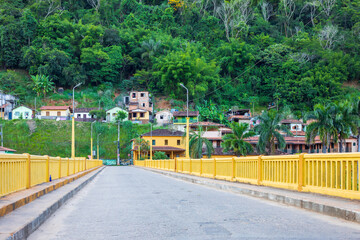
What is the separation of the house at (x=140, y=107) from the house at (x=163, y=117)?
228cm

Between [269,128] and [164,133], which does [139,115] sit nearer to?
[164,133]

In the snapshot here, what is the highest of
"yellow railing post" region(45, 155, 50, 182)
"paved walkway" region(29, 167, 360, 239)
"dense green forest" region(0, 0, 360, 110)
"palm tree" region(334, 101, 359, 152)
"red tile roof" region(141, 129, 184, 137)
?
"dense green forest" region(0, 0, 360, 110)

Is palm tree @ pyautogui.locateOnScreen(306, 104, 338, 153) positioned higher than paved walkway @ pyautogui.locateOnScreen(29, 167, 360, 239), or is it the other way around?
palm tree @ pyautogui.locateOnScreen(306, 104, 338, 153)

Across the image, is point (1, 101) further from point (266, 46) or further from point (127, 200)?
point (127, 200)

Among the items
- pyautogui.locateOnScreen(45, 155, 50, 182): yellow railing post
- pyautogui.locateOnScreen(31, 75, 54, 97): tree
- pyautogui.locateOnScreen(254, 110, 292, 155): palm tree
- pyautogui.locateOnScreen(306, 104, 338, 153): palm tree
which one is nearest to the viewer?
pyautogui.locateOnScreen(45, 155, 50, 182): yellow railing post

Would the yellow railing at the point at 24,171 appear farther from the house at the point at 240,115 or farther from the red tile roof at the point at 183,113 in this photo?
the house at the point at 240,115

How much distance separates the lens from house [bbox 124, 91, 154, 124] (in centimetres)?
9156

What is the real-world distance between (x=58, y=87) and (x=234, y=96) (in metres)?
44.3

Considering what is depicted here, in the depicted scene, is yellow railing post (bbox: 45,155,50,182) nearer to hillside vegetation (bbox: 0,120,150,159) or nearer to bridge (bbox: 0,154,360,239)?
bridge (bbox: 0,154,360,239)

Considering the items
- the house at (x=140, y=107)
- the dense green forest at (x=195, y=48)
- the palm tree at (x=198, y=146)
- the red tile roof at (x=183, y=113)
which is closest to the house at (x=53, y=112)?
the dense green forest at (x=195, y=48)

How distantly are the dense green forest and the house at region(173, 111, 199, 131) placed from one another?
7.73m

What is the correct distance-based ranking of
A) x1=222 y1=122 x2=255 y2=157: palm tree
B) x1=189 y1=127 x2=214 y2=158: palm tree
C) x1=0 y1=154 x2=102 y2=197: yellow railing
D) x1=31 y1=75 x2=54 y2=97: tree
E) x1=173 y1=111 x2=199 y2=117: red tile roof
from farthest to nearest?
x1=31 y1=75 x2=54 y2=97: tree → x1=173 y1=111 x2=199 y2=117: red tile roof → x1=189 y1=127 x2=214 y2=158: palm tree → x1=222 y1=122 x2=255 y2=157: palm tree → x1=0 y1=154 x2=102 y2=197: yellow railing

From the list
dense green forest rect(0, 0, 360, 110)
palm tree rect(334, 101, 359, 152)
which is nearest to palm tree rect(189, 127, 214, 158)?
palm tree rect(334, 101, 359, 152)

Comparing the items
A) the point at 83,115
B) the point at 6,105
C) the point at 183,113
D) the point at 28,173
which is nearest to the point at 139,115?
the point at 183,113
